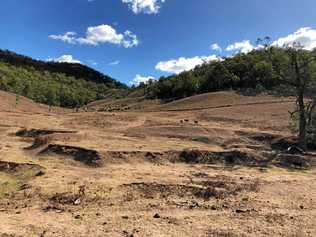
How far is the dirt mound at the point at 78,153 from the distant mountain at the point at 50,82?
206 ft

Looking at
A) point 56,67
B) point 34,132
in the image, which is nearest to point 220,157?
point 34,132

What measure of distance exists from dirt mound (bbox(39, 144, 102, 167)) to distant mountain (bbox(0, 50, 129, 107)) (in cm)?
6282

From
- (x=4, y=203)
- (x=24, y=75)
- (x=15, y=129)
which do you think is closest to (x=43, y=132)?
(x=15, y=129)

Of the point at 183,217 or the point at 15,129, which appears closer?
the point at 183,217

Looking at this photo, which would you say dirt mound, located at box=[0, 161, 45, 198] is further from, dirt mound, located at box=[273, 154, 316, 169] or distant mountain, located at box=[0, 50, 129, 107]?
distant mountain, located at box=[0, 50, 129, 107]

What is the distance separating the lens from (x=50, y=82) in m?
125

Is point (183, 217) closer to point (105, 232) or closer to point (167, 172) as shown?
point (105, 232)

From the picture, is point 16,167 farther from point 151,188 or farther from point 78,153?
point 151,188

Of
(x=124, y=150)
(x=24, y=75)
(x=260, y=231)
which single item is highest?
(x=24, y=75)

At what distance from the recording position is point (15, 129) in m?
29.6

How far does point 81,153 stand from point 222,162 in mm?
6201

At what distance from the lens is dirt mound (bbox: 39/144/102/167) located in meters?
17.2

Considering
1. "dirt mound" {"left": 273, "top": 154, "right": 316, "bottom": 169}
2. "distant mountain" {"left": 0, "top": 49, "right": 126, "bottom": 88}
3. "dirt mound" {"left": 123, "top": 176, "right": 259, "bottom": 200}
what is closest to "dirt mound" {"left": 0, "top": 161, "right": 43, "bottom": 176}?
"dirt mound" {"left": 123, "top": 176, "right": 259, "bottom": 200}

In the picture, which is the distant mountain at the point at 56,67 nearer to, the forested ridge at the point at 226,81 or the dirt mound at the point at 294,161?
the forested ridge at the point at 226,81
